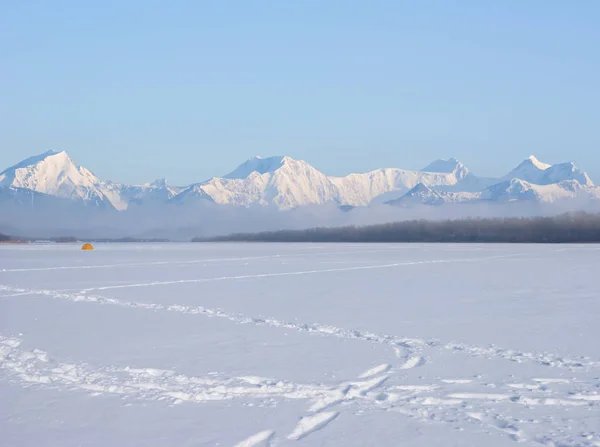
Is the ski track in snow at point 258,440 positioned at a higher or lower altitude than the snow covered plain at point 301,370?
lower

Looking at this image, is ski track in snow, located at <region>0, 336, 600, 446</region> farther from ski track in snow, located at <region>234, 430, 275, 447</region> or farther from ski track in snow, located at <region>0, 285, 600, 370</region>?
ski track in snow, located at <region>0, 285, 600, 370</region>

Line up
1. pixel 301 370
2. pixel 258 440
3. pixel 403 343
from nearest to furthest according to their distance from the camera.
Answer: pixel 258 440 → pixel 301 370 → pixel 403 343

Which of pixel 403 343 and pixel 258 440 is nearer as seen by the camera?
pixel 258 440

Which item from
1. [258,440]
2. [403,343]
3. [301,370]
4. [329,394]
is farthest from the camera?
[403,343]

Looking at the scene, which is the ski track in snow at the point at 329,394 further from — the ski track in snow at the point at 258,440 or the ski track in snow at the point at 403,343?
the ski track in snow at the point at 403,343

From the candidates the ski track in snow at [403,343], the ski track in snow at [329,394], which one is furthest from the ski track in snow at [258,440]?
the ski track in snow at [403,343]

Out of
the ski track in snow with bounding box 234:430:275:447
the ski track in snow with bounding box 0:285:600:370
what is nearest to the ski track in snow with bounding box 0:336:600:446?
the ski track in snow with bounding box 234:430:275:447

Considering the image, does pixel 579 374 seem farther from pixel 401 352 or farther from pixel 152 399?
pixel 152 399

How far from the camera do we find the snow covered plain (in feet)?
18.7

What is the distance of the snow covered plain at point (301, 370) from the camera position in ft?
18.7

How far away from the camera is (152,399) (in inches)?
263

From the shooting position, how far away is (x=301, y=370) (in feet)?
25.9

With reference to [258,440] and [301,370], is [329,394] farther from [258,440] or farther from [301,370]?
[258,440]

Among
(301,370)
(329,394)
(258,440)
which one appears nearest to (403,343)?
(301,370)
